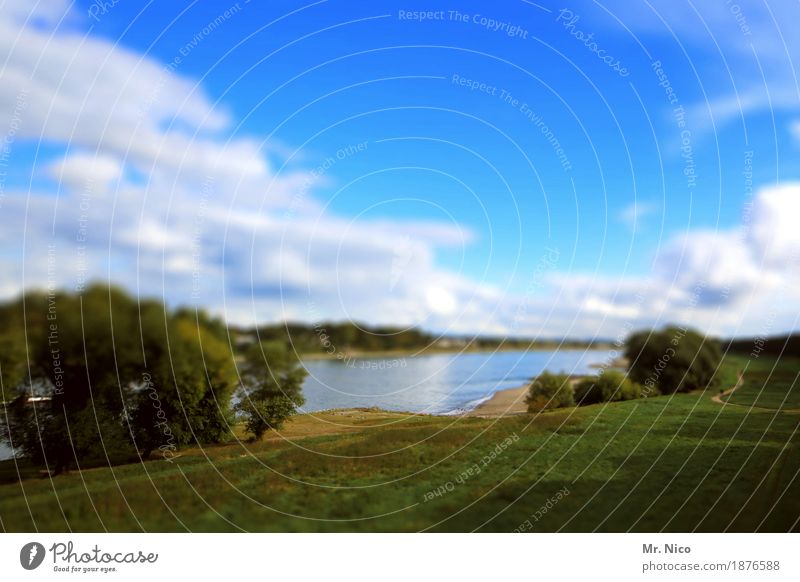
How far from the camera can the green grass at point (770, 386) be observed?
1242 centimetres

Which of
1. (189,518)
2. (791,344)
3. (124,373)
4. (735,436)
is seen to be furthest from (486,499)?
(791,344)

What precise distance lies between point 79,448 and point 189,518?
2.61 meters

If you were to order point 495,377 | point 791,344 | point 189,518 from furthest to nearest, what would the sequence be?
point 791,344 < point 495,377 < point 189,518

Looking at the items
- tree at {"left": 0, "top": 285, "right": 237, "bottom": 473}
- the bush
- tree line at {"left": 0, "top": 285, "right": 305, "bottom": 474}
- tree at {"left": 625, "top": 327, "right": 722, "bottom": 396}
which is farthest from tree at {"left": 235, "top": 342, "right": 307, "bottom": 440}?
tree at {"left": 625, "top": 327, "right": 722, "bottom": 396}

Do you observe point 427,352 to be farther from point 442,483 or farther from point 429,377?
point 442,483

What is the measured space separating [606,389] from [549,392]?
4.92ft

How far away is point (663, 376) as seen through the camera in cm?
1320

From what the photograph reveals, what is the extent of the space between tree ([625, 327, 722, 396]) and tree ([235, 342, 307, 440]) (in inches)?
307

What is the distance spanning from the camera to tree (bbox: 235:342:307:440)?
9.95 m
